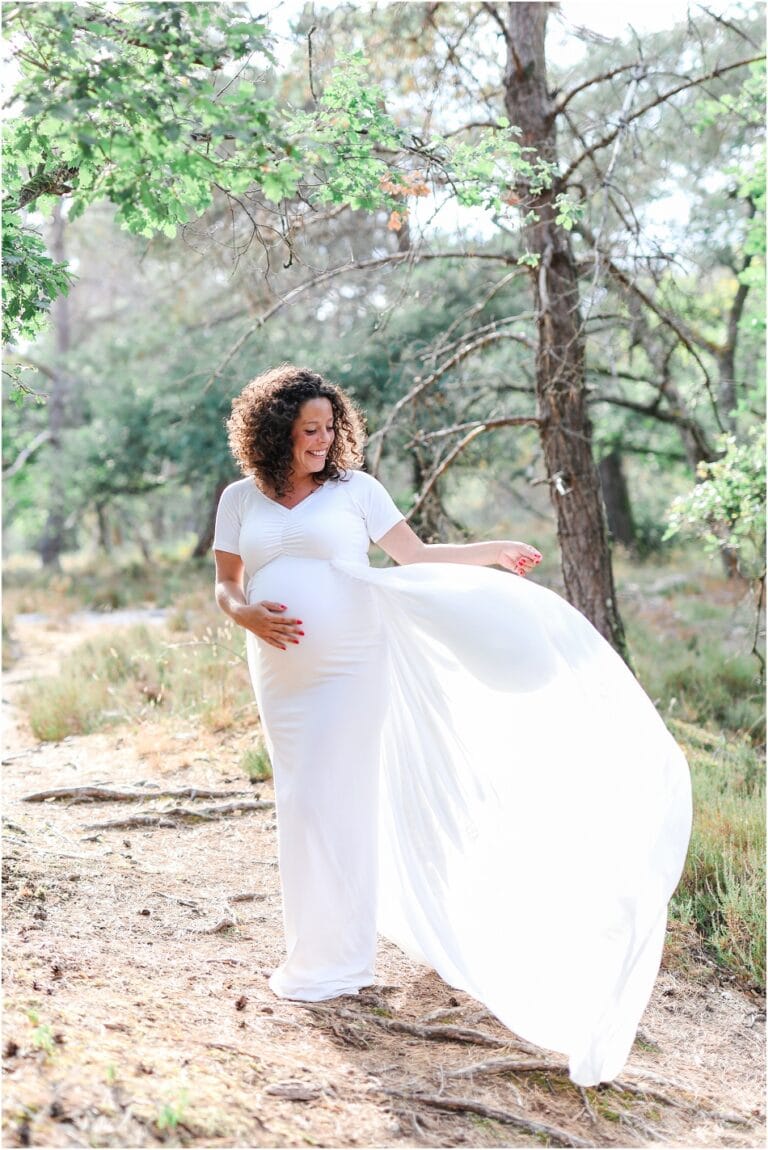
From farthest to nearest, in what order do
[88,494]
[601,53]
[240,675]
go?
[88,494]
[601,53]
[240,675]

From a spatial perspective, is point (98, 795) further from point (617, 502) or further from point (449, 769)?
point (617, 502)

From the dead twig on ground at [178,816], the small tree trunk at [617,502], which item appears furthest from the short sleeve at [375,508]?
the small tree trunk at [617,502]

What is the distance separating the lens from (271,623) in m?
3.81

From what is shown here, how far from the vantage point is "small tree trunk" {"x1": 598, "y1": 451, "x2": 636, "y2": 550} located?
60.1ft

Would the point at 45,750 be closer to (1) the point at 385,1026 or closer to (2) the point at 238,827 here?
(2) the point at 238,827

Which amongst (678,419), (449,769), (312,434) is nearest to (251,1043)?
(449,769)

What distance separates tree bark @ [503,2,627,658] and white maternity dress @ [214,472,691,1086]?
371cm

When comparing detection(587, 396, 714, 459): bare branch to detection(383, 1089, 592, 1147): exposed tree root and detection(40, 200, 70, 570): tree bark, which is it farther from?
detection(40, 200, 70, 570): tree bark

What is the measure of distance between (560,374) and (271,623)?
4264mm

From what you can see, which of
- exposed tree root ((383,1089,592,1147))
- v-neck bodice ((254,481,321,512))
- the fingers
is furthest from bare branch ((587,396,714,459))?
exposed tree root ((383,1089,592,1147))

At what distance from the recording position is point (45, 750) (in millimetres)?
8297

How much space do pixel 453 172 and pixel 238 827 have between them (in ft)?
13.0

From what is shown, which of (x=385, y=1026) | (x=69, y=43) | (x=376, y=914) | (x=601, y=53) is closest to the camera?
(x=69, y=43)

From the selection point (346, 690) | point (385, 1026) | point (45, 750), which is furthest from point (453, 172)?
point (45, 750)
